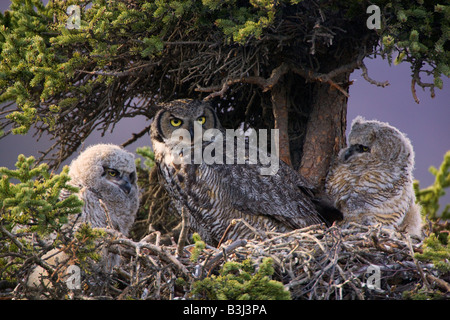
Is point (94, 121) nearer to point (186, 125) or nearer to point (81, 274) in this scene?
point (186, 125)

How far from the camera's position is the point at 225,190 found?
3.01 meters

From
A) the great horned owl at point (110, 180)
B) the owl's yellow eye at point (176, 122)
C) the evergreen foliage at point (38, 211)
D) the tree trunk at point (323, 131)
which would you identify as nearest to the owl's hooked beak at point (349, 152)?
the tree trunk at point (323, 131)

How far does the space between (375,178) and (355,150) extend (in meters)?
0.25

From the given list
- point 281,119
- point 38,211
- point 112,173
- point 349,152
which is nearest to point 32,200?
point 38,211

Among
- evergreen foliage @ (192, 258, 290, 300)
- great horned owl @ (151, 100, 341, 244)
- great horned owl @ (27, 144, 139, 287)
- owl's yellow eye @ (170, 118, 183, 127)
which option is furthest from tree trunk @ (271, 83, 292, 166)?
evergreen foliage @ (192, 258, 290, 300)

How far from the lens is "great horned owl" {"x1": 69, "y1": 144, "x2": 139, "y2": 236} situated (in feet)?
10.8

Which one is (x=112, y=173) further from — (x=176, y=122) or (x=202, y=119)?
(x=202, y=119)

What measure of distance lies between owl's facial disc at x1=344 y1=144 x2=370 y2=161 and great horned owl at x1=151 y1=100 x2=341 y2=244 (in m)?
0.33

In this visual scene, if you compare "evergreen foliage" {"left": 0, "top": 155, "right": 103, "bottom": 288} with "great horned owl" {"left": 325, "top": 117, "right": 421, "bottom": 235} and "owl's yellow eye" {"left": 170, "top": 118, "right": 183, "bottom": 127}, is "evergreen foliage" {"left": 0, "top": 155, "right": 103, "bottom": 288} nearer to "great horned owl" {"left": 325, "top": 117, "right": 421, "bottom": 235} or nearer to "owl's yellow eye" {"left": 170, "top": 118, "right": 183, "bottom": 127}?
"owl's yellow eye" {"left": 170, "top": 118, "right": 183, "bottom": 127}

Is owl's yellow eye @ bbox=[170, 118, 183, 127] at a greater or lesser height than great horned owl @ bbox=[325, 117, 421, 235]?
greater

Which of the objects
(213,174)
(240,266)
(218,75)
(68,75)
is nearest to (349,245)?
(240,266)

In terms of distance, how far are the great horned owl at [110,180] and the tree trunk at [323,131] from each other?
3.59 ft

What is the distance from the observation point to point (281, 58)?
3326 millimetres
